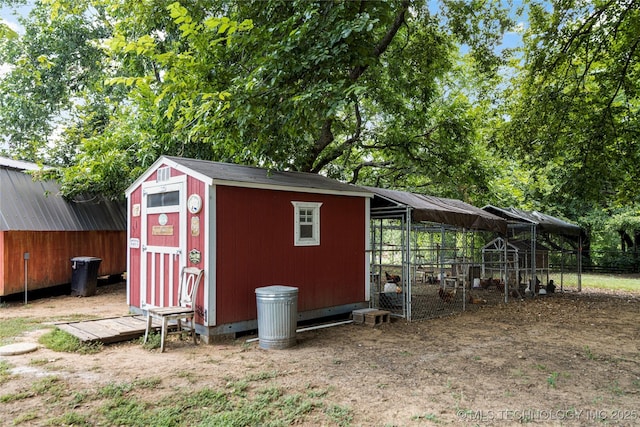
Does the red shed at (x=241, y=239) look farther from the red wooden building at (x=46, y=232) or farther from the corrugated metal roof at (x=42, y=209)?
the corrugated metal roof at (x=42, y=209)

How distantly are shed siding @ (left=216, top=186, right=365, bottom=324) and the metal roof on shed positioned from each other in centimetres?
17

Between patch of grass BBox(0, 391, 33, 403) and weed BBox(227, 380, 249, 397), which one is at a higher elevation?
patch of grass BBox(0, 391, 33, 403)

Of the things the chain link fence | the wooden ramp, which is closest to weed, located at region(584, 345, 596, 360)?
the chain link fence

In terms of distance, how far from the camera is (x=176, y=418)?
4.23 m

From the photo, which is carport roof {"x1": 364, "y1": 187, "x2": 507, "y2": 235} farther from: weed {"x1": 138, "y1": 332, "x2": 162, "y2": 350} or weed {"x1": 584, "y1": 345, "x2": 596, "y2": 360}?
weed {"x1": 138, "y1": 332, "x2": 162, "y2": 350}

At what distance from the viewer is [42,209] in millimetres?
12344

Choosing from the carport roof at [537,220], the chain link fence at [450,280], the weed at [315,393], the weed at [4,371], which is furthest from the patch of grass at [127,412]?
the carport roof at [537,220]

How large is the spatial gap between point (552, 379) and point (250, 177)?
5553 millimetres

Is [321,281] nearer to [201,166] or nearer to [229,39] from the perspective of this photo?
[201,166]

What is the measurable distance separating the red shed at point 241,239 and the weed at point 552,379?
14.3 ft

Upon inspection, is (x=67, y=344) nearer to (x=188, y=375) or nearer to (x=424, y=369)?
(x=188, y=375)

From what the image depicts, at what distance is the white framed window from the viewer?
8562 mm

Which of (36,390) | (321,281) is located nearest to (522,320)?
(321,281)

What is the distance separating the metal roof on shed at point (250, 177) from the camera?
7.46 metres
